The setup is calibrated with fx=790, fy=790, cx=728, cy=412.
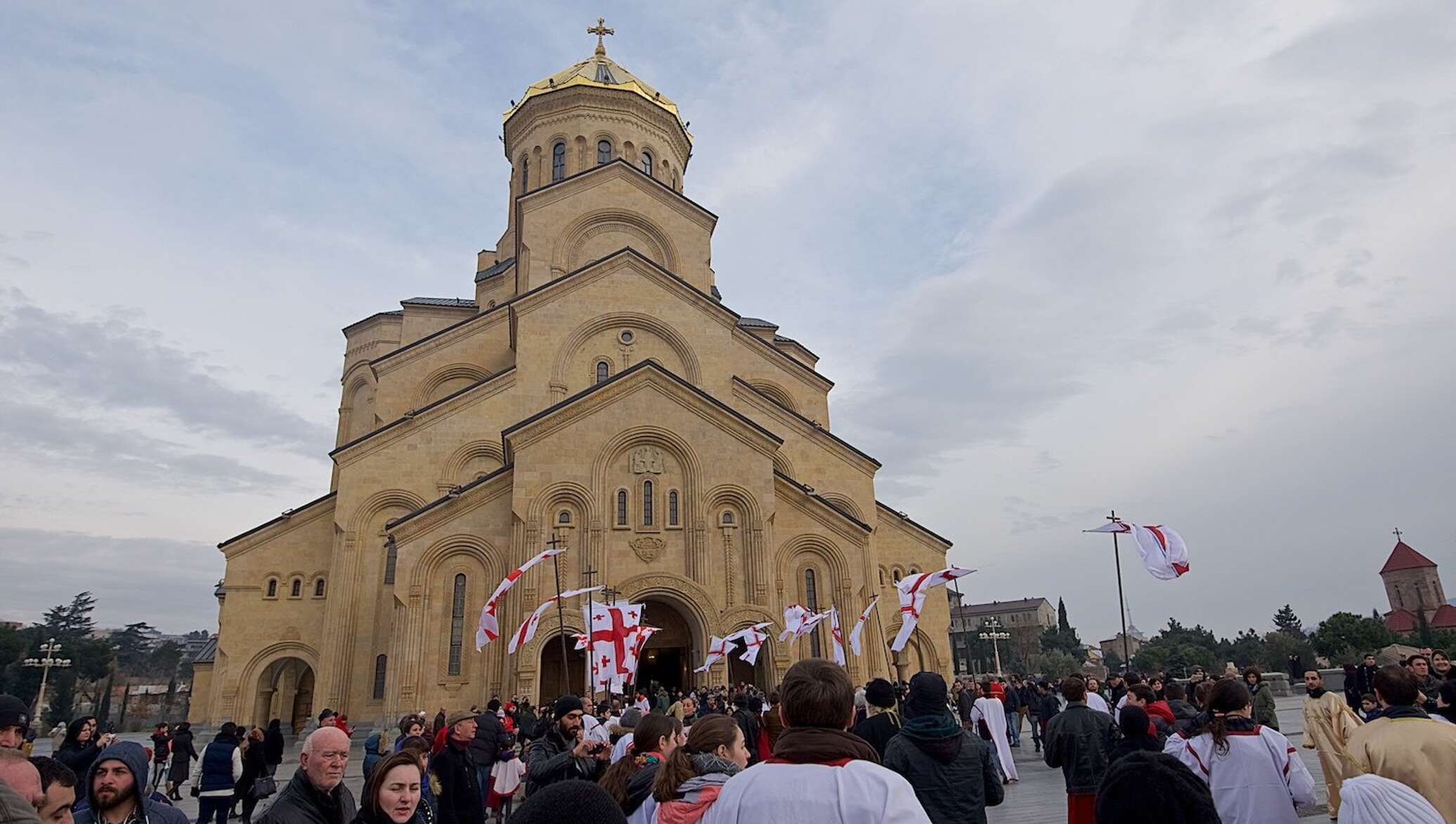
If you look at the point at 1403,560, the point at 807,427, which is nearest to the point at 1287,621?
the point at 1403,560

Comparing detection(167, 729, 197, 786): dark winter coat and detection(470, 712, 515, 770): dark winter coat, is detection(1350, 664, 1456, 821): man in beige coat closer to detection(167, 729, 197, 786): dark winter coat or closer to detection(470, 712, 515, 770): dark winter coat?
detection(470, 712, 515, 770): dark winter coat

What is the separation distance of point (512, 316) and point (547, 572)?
30.8 feet

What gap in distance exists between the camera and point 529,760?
541 cm

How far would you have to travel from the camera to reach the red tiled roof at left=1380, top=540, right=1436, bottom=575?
60.6 meters

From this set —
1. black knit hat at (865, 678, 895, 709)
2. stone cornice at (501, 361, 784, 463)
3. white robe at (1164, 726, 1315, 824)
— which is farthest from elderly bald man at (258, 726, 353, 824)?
stone cornice at (501, 361, 784, 463)

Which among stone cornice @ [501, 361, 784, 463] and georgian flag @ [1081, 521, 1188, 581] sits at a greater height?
stone cornice @ [501, 361, 784, 463]

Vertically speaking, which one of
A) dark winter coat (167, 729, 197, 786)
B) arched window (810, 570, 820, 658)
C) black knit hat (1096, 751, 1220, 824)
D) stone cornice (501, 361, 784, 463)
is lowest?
dark winter coat (167, 729, 197, 786)

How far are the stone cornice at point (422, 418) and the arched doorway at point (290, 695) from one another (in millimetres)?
8165

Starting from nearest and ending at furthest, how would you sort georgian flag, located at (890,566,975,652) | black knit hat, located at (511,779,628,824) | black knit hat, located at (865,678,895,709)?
black knit hat, located at (511,779,628,824) → black knit hat, located at (865,678,895,709) → georgian flag, located at (890,566,975,652)

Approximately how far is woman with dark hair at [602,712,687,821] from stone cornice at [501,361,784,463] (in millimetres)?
17213

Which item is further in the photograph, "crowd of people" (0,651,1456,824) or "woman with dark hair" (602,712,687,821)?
"woman with dark hair" (602,712,687,821)

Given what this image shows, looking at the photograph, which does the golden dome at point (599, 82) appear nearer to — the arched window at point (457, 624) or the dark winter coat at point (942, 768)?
the arched window at point (457, 624)

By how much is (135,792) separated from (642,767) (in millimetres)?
2409

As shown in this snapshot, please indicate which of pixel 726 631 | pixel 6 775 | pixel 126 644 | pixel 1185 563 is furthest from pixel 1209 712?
pixel 126 644
